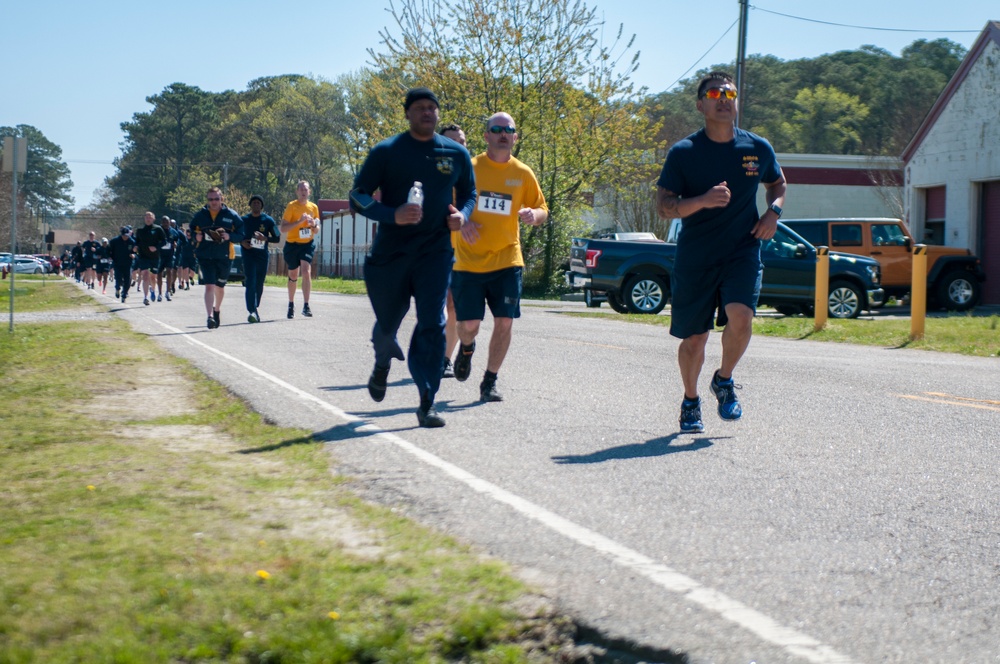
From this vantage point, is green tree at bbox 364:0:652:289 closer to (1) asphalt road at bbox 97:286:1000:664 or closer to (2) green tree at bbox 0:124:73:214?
(1) asphalt road at bbox 97:286:1000:664

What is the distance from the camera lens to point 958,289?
83.4 feet

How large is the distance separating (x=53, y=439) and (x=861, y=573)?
4217mm

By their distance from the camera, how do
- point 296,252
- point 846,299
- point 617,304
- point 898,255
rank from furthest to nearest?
point 898,255
point 617,304
point 846,299
point 296,252

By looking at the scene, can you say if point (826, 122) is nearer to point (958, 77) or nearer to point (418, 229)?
point (958, 77)

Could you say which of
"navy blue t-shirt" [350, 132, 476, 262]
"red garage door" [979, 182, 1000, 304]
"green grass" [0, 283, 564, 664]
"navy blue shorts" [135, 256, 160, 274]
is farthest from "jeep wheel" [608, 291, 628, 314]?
"green grass" [0, 283, 564, 664]

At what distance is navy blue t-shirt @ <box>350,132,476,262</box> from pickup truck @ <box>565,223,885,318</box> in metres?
14.2

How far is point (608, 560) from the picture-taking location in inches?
149

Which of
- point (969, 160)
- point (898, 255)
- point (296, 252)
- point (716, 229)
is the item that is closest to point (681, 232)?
point (716, 229)

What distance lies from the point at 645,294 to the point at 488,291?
13640 millimetres

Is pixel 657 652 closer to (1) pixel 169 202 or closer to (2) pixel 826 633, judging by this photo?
(2) pixel 826 633

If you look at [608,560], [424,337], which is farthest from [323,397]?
[608,560]

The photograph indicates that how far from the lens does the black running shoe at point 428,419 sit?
6672 mm

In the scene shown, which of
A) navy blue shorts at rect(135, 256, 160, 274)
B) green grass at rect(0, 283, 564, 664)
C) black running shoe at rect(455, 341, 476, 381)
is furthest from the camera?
navy blue shorts at rect(135, 256, 160, 274)

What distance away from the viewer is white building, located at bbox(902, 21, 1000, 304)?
28297mm
